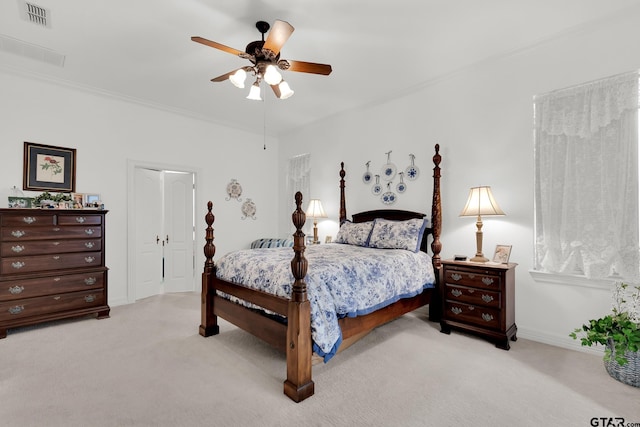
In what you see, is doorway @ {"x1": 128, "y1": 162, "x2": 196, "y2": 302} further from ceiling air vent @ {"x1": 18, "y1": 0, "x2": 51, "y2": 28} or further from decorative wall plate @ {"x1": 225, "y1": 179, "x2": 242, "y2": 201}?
ceiling air vent @ {"x1": 18, "y1": 0, "x2": 51, "y2": 28}

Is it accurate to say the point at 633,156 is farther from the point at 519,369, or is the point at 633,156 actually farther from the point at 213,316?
the point at 213,316

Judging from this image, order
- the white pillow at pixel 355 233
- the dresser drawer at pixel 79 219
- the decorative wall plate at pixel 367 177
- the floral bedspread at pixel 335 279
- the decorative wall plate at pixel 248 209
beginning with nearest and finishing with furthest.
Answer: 1. the floral bedspread at pixel 335 279
2. the dresser drawer at pixel 79 219
3. the white pillow at pixel 355 233
4. the decorative wall plate at pixel 367 177
5. the decorative wall plate at pixel 248 209

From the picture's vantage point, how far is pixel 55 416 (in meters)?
1.89

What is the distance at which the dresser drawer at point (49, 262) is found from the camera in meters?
3.25

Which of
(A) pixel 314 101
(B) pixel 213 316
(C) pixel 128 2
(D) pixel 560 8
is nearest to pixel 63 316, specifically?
(B) pixel 213 316

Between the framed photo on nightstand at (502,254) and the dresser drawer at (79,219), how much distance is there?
4.64 metres

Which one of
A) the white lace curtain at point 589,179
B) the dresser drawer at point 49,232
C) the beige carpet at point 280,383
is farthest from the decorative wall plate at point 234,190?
the white lace curtain at point 589,179

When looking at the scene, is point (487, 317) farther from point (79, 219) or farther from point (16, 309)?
point (16, 309)

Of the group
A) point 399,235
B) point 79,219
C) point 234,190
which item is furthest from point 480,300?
point 79,219

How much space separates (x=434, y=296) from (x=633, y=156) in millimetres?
2220

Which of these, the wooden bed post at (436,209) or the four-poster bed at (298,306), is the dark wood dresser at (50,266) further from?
the wooden bed post at (436,209)

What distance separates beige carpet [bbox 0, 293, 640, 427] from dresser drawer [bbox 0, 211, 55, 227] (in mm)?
1187

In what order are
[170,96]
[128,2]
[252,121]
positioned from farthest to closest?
[252,121] → [170,96] → [128,2]

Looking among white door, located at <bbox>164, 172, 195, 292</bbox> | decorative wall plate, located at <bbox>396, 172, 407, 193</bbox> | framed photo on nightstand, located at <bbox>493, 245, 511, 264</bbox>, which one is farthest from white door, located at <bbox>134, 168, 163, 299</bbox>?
framed photo on nightstand, located at <bbox>493, 245, 511, 264</bbox>
